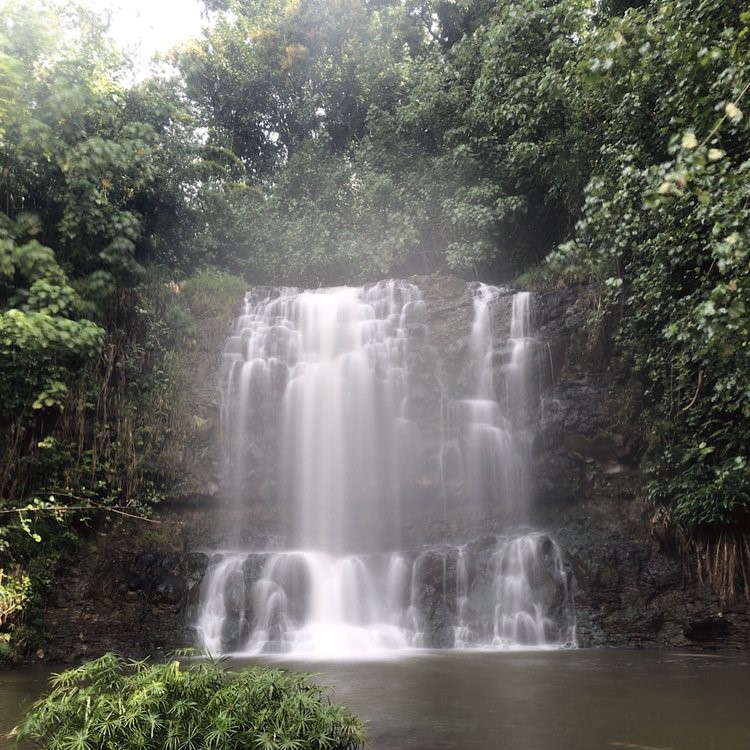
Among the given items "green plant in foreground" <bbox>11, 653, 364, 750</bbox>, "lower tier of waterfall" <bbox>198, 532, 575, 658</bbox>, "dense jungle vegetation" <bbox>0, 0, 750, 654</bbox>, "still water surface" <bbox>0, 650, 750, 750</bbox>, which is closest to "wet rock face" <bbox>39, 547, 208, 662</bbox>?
"lower tier of waterfall" <bbox>198, 532, 575, 658</bbox>

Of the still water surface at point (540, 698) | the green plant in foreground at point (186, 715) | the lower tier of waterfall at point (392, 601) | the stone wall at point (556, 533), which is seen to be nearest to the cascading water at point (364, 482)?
the lower tier of waterfall at point (392, 601)

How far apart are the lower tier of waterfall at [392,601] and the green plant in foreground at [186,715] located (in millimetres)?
5313

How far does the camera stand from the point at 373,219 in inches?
728

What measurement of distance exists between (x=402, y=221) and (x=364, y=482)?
8.50m

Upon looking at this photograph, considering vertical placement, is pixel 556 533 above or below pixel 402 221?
below

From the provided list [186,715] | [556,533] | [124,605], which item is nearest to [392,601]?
[556,533]

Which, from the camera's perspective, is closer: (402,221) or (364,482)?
(364,482)

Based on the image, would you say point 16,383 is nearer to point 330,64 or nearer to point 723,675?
point 723,675

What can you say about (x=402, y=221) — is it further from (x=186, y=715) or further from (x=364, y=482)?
(x=186, y=715)

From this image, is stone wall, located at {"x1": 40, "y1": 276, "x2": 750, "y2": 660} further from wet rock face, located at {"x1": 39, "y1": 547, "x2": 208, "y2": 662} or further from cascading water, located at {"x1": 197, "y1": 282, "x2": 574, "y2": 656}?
cascading water, located at {"x1": 197, "y1": 282, "x2": 574, "y2": 656}

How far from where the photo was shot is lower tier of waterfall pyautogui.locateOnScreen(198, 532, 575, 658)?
29.7 ft

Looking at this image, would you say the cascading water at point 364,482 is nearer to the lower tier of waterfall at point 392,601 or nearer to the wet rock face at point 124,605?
the lower tier of waterfall at point 392,601

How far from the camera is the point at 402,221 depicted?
17.7m

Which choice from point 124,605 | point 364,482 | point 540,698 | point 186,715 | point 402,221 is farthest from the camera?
point 402,221
